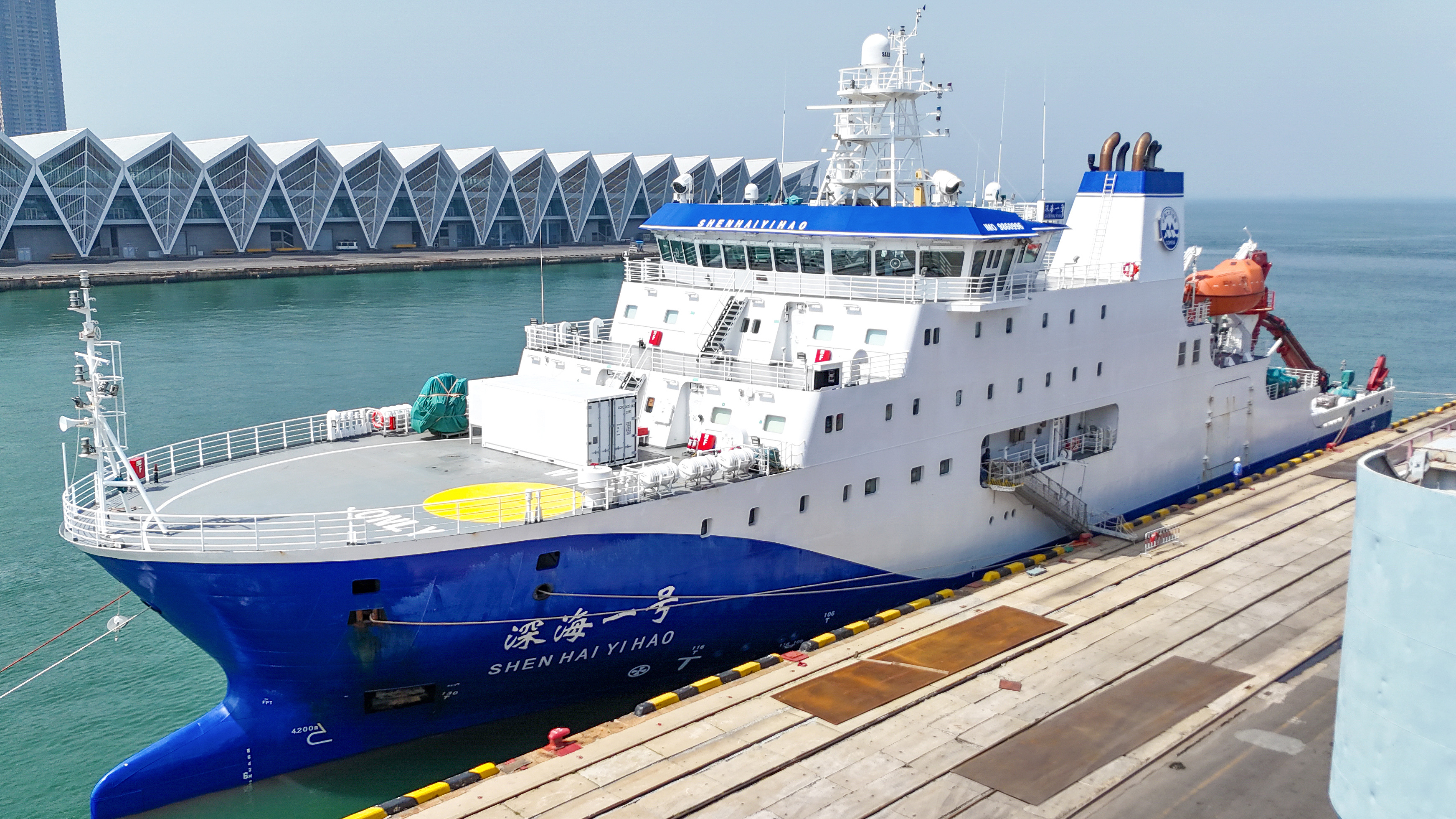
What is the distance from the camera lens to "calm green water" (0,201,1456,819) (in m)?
16.3

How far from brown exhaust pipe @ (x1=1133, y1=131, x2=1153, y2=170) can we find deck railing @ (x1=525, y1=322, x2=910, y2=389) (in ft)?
34.8

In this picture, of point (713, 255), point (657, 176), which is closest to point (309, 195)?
point (657, 176)

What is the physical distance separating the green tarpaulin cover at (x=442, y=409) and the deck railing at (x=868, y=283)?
410 cm

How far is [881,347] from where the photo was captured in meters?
19.0

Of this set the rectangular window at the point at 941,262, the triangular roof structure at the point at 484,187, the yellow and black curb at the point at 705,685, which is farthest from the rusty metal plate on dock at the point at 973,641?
the triangular roof structure at the point at 484,187

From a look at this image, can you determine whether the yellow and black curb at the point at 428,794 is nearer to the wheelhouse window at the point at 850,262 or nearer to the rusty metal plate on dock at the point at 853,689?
the rusty metal plate on dock at the point at 853,689

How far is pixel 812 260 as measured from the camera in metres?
20.4

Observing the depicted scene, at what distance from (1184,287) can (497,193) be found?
8745 centimetres

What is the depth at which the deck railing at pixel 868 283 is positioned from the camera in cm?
1931

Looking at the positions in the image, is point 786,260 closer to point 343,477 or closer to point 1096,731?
point 343,477

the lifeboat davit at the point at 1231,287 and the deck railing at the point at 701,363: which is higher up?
the lifeboat davit at the point at 1231,287

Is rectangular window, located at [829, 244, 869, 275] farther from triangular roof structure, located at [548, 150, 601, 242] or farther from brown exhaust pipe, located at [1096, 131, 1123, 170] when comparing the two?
triangular roof structure, located at [548, 150, 601, 242]

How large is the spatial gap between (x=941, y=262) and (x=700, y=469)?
21.6 ft

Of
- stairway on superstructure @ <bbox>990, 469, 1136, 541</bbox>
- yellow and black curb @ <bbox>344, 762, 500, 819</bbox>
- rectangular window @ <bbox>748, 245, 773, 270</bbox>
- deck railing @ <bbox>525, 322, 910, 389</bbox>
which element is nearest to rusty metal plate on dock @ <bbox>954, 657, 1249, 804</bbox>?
stairway on superstructure @ <bbox>990, 469, 1136, 541</bbox>
